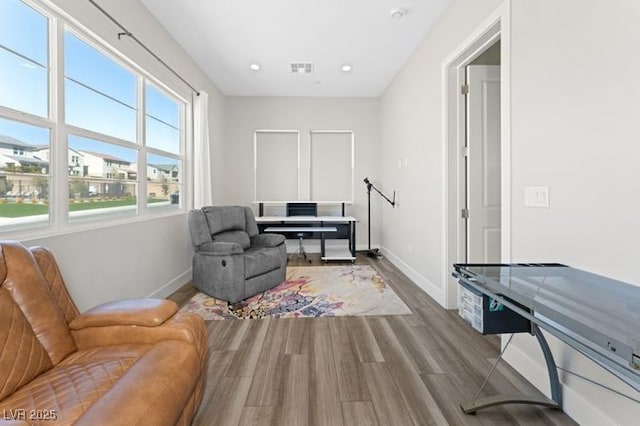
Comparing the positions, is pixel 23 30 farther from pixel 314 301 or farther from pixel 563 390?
pixel 563 390

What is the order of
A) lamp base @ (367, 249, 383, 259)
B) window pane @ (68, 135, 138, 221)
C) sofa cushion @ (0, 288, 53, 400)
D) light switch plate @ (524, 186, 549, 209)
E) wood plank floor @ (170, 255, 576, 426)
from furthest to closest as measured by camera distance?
lamp base @ (367, 249, 383, 259) → window pane @ (68, 135, 138, 221) → light switch plate @ (524, 186, 549, 209) → wood plank floor @ (170, 255, 576, 426) → sofa cushion @ (0, 288, 53, 400)

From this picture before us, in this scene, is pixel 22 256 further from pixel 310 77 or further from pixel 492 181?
pixel 310 77

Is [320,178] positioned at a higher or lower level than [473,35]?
lower

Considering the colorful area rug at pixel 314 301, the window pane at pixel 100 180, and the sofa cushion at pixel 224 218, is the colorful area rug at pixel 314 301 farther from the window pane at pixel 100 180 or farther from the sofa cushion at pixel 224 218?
the window pane at pixel 100 180

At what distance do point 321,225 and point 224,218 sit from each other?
1.97m

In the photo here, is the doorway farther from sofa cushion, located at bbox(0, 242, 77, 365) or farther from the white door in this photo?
sofa cushion, located at bbox(0, 242, 77, 365)

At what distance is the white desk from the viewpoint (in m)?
5.05

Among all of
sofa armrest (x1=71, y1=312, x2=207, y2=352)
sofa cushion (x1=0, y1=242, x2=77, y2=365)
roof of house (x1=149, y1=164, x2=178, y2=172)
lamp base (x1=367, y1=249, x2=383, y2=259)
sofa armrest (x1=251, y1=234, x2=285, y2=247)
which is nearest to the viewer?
sofa cushion (x1=0, y1=242, x2=77, y2=365)

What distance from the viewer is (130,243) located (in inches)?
107

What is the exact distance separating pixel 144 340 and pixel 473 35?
3.02 m

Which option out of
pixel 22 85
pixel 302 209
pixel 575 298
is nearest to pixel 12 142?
pixel 22 85

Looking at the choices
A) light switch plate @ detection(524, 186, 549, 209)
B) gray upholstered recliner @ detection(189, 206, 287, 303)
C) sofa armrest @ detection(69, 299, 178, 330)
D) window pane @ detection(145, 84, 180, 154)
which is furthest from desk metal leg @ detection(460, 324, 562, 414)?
window pane @ detection(145, 84, 180, 154)

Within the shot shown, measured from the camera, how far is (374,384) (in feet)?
5.94

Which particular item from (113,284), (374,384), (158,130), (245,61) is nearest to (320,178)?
(245,61)
